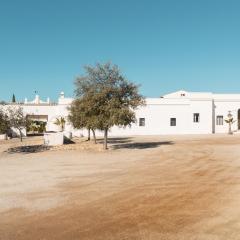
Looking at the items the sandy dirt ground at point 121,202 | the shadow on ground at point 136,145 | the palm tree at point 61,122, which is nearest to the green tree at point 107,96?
the shadow on ground at point 136,145

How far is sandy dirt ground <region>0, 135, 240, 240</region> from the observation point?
29.4ft

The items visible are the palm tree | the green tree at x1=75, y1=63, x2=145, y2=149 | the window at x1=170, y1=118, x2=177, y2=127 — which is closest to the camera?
the green tree at x1=75, y1=63, x2=145, y2=149

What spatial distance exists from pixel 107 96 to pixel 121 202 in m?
19.2

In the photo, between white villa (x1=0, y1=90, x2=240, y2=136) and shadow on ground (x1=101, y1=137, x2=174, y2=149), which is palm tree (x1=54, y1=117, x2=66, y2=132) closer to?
white villa (x1=0, y1=90, x2=240, y2=136)

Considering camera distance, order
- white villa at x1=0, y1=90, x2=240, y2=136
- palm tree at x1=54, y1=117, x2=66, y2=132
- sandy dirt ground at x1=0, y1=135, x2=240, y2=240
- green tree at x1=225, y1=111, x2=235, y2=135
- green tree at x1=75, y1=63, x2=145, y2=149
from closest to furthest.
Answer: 1. sandy dirt ground at x1=0, y1=135, x2=240, y2=240
2. green tree at x1=75, y1=63, x2=145, y2=149
3. palm tree at x1=54, y1=117, x2=66, y2=132
4. green tree at x1=225, y1=111, x2=235, y2=135
5. white villa at x1=0, y1=90, x2=240, y2=136

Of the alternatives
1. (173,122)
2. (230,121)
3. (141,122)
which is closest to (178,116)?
(173,122)

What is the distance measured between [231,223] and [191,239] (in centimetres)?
148

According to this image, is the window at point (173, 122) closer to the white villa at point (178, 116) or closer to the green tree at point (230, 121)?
the white villa at point (178, 116)

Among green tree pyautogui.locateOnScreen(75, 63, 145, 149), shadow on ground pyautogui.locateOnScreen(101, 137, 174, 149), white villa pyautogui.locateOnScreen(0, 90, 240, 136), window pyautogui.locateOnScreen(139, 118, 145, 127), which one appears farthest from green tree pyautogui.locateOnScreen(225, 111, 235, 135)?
Result: green tree pyautogui.locateOnScreen(75, 63, 145, 149)

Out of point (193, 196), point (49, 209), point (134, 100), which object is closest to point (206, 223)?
point (193, 196)

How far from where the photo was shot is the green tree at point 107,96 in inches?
1176

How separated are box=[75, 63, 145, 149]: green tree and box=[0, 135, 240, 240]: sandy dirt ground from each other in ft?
32.0

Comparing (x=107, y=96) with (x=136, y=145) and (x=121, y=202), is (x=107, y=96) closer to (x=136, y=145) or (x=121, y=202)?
(x=136, y=145)

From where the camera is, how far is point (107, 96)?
3059 centimetres
